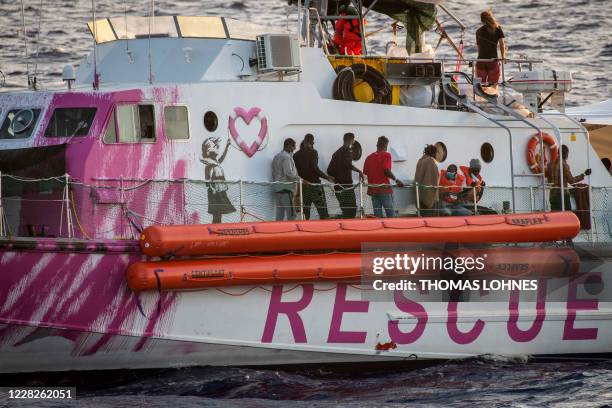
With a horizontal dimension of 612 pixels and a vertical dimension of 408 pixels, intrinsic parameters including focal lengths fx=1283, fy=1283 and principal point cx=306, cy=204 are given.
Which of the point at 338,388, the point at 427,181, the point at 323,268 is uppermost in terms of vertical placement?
the point at 427,181

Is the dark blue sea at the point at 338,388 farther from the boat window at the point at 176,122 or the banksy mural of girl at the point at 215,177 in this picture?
the boat window at the point at 176,122

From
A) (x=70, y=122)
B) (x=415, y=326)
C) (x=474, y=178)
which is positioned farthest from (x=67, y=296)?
(x=474, y=178)

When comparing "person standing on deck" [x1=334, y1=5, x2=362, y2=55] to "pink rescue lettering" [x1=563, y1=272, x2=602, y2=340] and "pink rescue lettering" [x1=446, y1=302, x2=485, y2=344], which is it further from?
"pink rescue lettering" [x1=563, y1=272, x2=602, y2=340]

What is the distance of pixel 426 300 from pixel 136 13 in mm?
28951

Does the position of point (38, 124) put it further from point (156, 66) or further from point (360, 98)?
point (360, 98)

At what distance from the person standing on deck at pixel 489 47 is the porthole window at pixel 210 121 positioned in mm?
4718

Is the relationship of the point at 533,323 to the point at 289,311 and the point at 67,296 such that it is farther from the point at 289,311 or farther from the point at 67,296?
the point at 67,296

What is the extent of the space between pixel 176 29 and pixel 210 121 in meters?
1.43

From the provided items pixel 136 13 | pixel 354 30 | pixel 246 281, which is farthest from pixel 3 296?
pixel 136 13

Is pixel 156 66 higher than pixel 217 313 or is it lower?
higher

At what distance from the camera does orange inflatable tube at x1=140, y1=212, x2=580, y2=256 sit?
14.3 meters

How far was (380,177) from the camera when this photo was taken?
634 inches

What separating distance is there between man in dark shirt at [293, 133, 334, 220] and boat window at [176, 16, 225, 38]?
5.76 ft

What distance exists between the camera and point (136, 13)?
140ft
